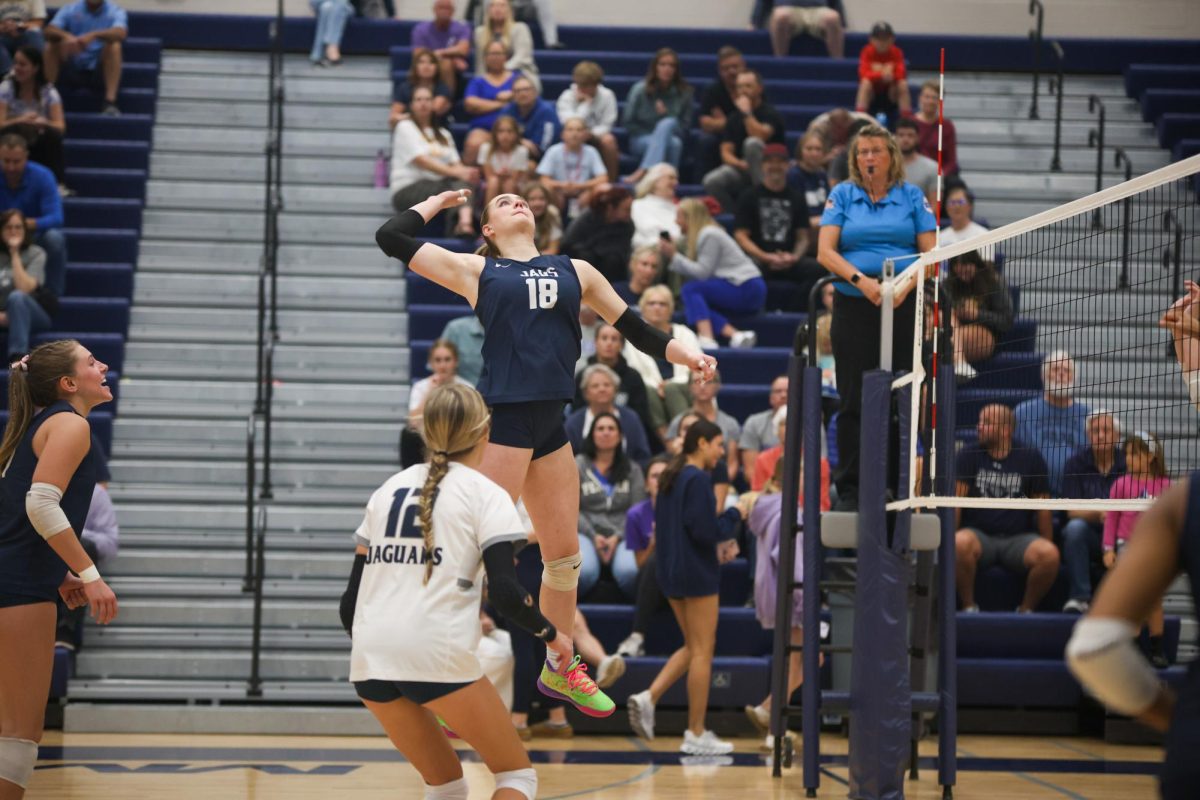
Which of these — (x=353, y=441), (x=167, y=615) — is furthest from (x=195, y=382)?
(x=167, y=615)

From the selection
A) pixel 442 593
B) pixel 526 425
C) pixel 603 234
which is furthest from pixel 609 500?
pixel 442 593

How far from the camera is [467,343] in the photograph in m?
10.7

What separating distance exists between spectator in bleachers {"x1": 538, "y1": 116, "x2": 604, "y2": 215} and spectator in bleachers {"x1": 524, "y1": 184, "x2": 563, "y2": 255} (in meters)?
1.35

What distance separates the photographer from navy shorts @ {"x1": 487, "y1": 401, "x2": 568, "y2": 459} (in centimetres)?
542

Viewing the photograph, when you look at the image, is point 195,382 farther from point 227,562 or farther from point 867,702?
point 867,702

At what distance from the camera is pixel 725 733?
958 cm

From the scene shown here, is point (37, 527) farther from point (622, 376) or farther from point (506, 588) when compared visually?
point (622, 376)

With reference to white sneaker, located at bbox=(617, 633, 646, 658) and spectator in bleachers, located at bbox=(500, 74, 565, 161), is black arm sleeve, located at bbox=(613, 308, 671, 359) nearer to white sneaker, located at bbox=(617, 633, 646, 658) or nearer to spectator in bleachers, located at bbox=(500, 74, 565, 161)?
white sneaker, located at bbox=(617, 633, 646, 658)

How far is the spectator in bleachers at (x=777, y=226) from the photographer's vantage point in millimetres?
12172

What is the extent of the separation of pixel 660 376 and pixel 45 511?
657 cm

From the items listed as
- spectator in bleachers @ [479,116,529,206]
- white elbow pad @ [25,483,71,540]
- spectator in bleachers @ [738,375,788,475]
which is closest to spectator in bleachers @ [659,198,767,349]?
spectator in bleachers @ [738,375,788,475]

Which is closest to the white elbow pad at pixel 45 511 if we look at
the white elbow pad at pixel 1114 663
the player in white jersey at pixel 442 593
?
the player in white jersey at pixel 442 593

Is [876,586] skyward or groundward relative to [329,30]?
groundward

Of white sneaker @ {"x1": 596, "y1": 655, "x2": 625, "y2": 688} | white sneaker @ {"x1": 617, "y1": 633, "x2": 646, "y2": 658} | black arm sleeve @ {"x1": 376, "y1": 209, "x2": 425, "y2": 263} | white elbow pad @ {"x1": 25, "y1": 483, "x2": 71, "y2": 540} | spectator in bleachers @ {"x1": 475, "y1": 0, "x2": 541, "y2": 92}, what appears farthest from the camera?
spectator in bleachers @ {"x1": 475, "y1": 0, "x2": 541, "y2": 92}
